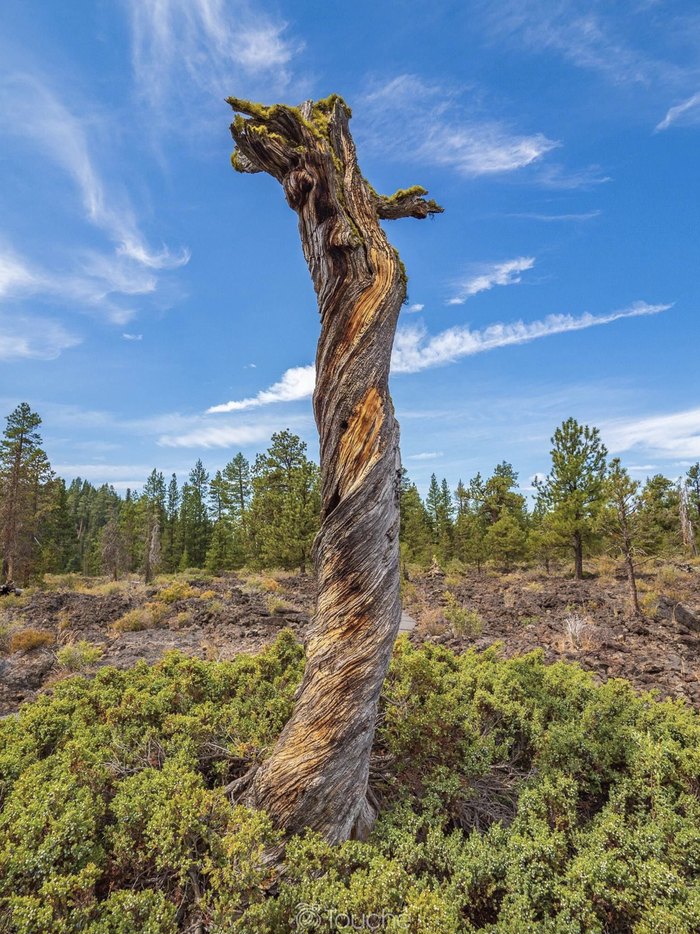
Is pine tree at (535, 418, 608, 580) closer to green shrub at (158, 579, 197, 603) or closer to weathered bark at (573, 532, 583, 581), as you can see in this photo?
weathered bark at (573, 532, 583, 581)

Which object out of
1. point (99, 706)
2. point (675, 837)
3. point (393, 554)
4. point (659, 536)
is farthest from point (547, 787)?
point (659, 536)

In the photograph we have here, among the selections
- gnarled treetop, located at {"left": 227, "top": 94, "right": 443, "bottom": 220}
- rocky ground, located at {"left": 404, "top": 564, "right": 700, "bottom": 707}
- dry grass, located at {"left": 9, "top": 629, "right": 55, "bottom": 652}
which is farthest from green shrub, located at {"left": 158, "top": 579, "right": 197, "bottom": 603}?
gnarled treetop, located at {"left": 227, "top": 94, "right": 443, "bottom": 220}

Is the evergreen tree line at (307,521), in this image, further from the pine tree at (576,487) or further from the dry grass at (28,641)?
the dry grass at (28,641)

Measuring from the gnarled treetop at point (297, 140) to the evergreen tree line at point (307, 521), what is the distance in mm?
13703

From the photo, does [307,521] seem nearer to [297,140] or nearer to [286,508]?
[286,508]

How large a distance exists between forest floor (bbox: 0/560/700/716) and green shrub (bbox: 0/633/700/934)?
2258 millimetres

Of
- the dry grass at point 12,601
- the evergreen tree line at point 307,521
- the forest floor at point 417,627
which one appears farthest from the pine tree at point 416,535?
the dry grass at point 12,601

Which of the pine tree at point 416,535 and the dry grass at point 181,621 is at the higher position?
the pine tree at point 416,535

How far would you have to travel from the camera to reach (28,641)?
1101 centimetres

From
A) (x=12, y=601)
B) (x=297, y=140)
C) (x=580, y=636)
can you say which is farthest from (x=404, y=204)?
(x=12, y=601)

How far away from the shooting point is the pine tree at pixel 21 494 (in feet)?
84.7

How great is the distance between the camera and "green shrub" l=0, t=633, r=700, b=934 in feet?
7.50

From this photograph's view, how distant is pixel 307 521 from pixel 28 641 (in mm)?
13960

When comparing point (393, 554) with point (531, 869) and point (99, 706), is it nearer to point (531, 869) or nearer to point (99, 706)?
point (531, 869)
